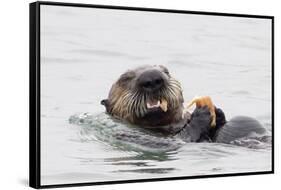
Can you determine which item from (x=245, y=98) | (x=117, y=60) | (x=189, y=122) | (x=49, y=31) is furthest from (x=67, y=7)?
(x=245, y=98)

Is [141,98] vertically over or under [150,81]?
under

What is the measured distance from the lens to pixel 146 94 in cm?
494

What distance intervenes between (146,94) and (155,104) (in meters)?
0.10

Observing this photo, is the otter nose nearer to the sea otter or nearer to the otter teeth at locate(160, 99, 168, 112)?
the sea otter

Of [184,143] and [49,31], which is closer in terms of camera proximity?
[49,31]

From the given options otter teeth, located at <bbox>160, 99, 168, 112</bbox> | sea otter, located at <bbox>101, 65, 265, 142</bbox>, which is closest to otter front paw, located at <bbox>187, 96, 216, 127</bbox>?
sea otter, located at <bbox>101, 65, 265, 142</bbox>

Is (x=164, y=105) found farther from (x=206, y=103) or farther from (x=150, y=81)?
(x=206, y=103)

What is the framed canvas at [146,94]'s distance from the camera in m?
4.71

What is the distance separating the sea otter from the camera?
4.93 metres

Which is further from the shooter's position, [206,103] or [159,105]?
[206,103]

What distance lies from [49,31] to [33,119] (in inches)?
23.5

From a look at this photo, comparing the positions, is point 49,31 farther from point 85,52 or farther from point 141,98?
point 141,98

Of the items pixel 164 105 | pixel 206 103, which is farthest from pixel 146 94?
pixel 206 103

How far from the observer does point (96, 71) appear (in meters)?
4.88
